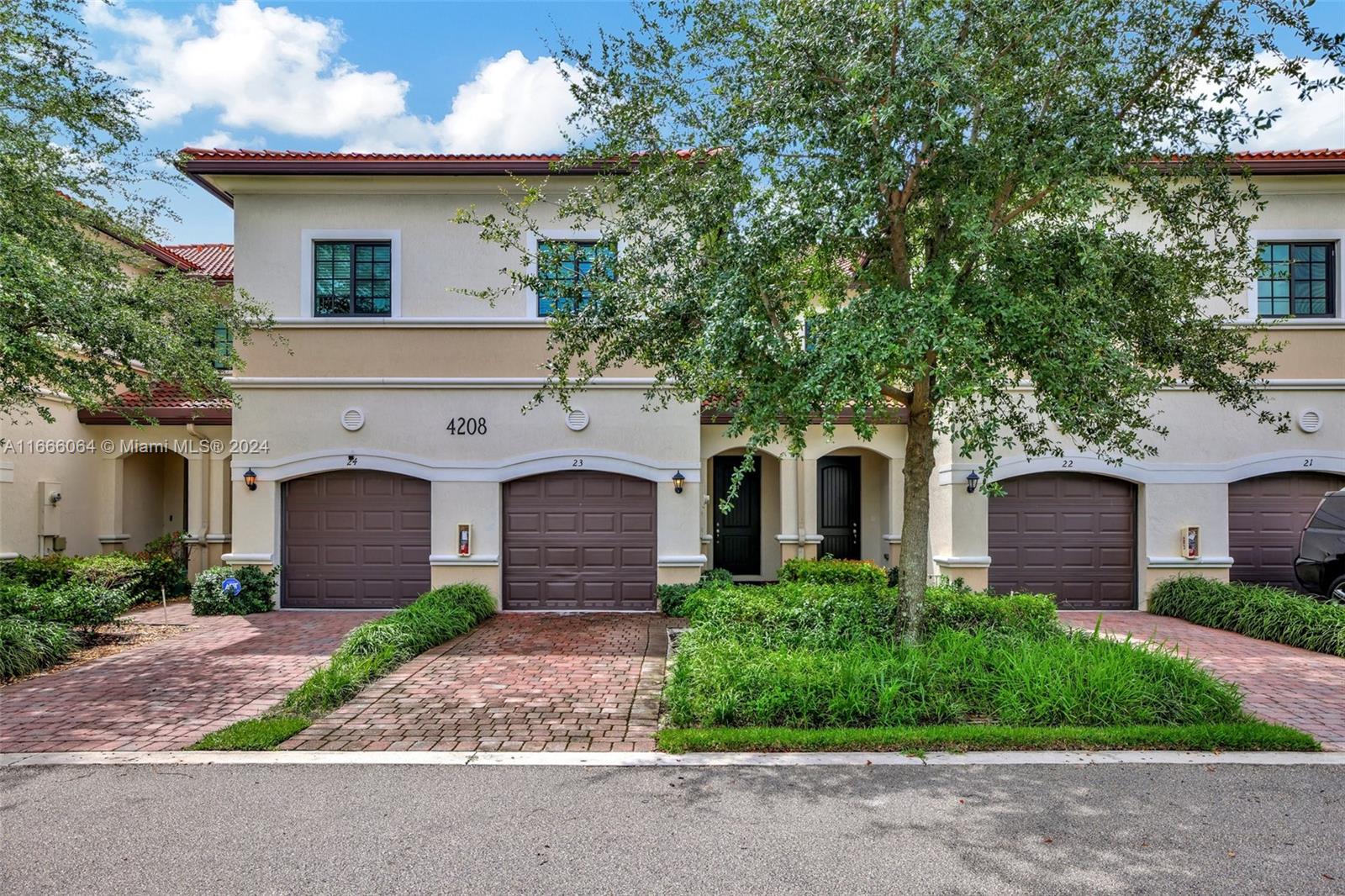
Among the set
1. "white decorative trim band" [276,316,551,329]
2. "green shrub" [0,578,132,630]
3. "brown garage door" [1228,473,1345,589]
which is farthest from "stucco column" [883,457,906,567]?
"green shrub" [0,578,132,630]

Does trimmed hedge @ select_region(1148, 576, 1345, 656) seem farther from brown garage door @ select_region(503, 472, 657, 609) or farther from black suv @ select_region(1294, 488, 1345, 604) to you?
brown garage door @ select_region(503, 472, 657, 609)

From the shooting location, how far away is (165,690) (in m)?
7.29

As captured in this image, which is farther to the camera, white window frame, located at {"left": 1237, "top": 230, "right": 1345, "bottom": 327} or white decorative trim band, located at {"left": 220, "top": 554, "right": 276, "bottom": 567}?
white decorative trim band, located at {"left": 220, "top": 554, "right": 276, "bottom": 567}

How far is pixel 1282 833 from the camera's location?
13.8ft

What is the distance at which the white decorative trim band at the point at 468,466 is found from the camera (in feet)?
39.8

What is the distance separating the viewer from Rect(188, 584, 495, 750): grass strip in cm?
577

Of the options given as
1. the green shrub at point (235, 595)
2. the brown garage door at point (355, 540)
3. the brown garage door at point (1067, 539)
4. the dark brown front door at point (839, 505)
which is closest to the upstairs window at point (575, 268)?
the brown garage door at point (355, 540)

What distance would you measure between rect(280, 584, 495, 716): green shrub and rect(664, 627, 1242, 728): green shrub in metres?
3.13

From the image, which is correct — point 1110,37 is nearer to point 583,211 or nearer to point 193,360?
point 583,211

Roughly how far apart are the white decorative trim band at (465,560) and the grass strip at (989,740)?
23.3ft

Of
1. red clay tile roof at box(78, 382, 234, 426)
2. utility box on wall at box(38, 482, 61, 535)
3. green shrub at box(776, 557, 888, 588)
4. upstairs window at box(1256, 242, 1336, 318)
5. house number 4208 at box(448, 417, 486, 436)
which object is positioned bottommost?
green shrub at box(776, 557, 888, 588)

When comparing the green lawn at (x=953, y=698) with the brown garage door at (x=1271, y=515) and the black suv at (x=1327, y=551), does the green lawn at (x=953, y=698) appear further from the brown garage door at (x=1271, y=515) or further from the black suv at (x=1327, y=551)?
the brown garage door at (x=1271, y=515)

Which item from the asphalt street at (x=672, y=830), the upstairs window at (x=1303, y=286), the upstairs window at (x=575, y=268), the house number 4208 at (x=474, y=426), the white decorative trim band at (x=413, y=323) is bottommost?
the asphalt street at (x=672, y=830)

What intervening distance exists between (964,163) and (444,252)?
331 inches
